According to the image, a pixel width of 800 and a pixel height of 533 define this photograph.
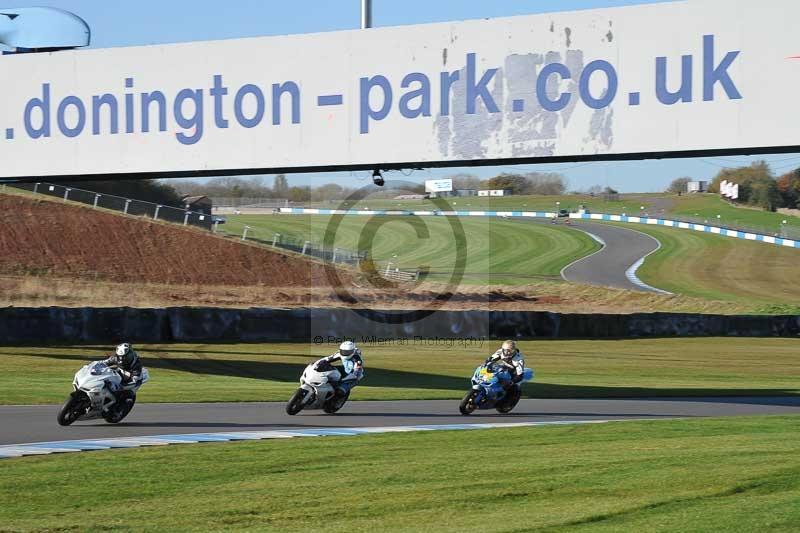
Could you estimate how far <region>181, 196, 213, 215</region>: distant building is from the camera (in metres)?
78.9

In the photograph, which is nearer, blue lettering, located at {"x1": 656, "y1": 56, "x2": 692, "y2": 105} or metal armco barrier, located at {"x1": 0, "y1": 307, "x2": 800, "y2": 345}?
blue lettering, located at {"x1": 656, "y1": 56, "x2": 692, "y2": 105}

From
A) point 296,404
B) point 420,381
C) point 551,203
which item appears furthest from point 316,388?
point 551,203

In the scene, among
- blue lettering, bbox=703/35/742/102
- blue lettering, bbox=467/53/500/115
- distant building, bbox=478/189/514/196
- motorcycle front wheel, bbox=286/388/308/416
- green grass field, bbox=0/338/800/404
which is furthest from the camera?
distant building, bbox=478/189/514/196

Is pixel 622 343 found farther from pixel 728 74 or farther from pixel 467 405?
pixel 728 74

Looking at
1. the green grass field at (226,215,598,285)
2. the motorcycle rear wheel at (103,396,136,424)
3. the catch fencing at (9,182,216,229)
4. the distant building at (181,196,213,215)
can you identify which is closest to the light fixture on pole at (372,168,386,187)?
the motorcycle rear wheel at (103,396,136,424)

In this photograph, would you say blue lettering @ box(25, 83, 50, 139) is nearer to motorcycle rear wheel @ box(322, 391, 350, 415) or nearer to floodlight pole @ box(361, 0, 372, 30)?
floodlight pole @ box(361, 0, 372, 30)

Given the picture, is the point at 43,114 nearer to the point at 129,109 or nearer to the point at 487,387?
the point at 129,109

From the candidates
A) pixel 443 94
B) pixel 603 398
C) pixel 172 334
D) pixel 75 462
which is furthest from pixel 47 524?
pixel 172 334

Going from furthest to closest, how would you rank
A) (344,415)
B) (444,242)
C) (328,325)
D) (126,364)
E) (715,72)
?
(444,242) < (328,325) < (344,415) < (126,364) < (715,72)

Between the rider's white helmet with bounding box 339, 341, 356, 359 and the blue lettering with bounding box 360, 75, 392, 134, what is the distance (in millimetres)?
3550

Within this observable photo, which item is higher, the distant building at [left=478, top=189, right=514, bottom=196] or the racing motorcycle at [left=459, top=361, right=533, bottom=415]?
the distant building at [left=478, top=189, right=514, bottom=196]

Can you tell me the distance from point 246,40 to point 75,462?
940 cm

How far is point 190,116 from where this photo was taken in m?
20.2

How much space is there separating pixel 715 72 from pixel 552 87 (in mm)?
2439
